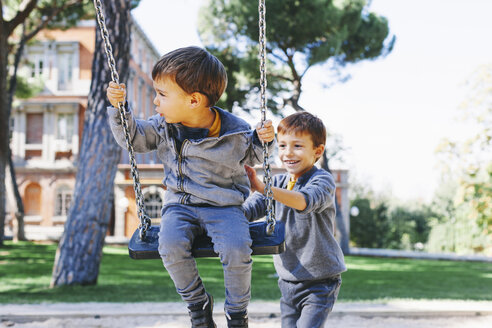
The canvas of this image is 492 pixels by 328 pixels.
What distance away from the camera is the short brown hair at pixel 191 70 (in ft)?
6.95

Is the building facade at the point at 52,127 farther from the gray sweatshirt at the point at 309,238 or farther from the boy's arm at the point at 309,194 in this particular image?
the boy's arm at the point at 309,194

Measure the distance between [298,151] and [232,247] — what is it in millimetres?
806

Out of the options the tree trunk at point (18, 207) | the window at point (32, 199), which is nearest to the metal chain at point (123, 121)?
the tree trunk at point (18, 207)

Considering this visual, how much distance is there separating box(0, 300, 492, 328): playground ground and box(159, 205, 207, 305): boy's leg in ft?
9.11

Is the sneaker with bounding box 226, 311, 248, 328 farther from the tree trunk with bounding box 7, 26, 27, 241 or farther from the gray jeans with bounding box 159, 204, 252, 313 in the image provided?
the tree trunk with bounding box 7, 26, 27, 241

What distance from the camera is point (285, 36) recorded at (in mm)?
16672

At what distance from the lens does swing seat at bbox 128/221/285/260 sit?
214 cm

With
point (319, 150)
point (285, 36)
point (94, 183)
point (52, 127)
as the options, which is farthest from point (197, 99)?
point (52, 127)

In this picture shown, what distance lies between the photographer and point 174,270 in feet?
6.90

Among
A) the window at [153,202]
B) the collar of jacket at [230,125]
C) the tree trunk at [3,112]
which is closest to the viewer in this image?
the collar of jacket at [230,125]

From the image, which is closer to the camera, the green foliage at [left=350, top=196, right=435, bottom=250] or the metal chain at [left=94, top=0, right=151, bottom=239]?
the metal chain at [left=94, top=0, right=151, bottom=239]

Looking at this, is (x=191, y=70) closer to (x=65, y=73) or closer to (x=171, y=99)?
(x=171, y=99)

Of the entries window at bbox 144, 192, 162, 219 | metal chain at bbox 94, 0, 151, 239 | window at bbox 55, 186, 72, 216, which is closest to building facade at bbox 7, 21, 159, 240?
window at bbox 55, 186, 72, 216

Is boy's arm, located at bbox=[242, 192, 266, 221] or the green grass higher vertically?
boy's arm, located at bbox=[242, 192, 266, 221]
